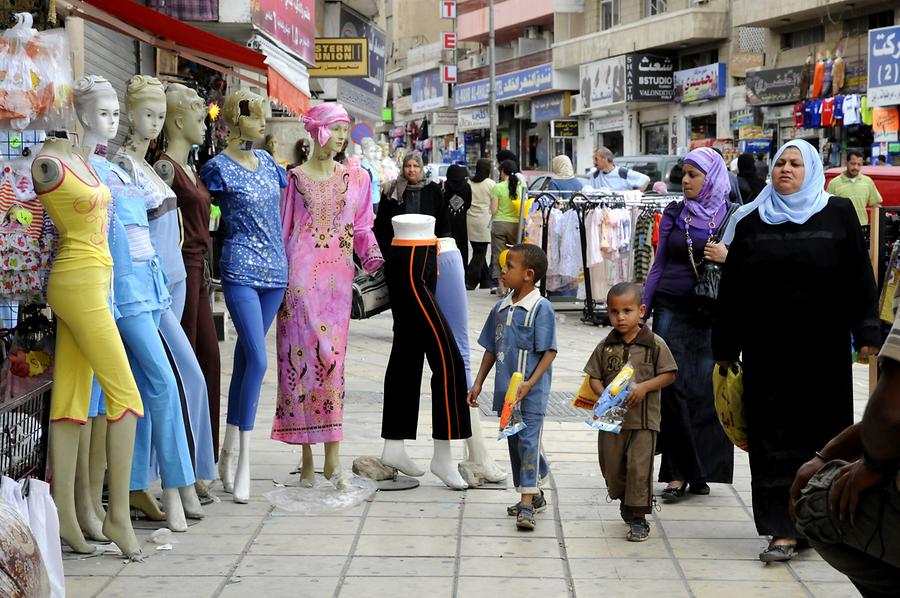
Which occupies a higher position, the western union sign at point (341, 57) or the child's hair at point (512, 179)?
the western union sign at point (341, 57)

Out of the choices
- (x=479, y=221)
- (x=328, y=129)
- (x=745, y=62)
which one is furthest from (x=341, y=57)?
(x=328, y=129)

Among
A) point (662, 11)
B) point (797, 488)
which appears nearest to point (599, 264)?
point (797, 488)

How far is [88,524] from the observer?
583 cm

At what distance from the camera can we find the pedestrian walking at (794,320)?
5.70m

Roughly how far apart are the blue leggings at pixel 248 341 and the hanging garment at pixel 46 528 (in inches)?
88.5

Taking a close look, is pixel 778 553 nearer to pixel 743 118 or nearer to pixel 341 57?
pixel 341 57

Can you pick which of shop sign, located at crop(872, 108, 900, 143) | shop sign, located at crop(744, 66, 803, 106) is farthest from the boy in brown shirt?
shop sign, located at crop(744, 66, 803, 106)

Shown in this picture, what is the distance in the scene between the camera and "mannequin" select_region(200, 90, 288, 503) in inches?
263

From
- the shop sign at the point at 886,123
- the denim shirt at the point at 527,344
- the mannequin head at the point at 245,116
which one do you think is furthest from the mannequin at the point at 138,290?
the shop sign at the point at 886,123

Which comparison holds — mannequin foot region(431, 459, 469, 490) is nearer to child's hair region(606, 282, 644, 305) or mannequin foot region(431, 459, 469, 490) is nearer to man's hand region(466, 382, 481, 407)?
man's hand region(466, 382, 481, 407)

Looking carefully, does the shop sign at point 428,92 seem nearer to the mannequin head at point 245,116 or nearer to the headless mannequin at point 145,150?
the mannequin head at point 245,116

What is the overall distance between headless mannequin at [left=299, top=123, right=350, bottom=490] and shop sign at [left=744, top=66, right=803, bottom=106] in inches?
995

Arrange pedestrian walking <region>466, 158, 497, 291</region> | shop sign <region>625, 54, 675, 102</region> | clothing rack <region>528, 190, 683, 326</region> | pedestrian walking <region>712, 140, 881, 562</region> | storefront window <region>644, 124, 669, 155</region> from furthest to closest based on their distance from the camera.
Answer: storefront window <region>644, 124, 669, 155</region> → shop sign <region>625, 54, 675, 102</region> → pedestrian walking <region>466, 158, 497, 291</region> → clothing rack <region>528, 190, 683, 326</region> → pedestrian walking <region>712, 140, 881, 562</region>

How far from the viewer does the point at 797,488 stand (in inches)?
132
